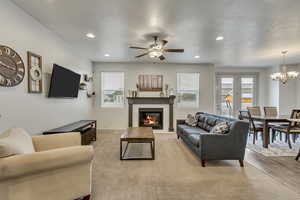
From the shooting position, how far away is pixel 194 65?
6.89 meters

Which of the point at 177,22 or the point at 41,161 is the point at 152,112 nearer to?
the point at 177,22

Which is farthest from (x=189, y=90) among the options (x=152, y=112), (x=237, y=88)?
(x=237, y=88)

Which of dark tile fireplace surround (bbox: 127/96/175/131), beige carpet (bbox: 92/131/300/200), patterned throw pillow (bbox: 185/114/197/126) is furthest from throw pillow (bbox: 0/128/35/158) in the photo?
dark tile fireplace surround (bbox: 127/96/175/131)

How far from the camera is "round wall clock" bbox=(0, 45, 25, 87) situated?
233cm

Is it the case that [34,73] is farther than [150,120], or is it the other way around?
[150,120]

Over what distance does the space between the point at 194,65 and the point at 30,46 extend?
5.69 metres

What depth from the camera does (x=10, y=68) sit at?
2469 millimetres

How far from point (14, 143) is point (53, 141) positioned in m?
0.67

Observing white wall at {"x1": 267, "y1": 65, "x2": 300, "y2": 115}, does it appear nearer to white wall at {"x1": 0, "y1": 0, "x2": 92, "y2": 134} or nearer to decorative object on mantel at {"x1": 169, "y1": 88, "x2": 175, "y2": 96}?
decorative object on mantel at {"x1": 169, "y1": 88, "x2": 175, "y2": 96}

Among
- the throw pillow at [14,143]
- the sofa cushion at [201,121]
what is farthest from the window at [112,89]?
the throw pillow at [14,143]

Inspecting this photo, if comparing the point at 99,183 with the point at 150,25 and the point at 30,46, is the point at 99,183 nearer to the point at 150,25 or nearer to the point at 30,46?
the point at 30,46

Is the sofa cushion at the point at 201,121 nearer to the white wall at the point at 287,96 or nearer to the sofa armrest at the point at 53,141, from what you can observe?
the sofa armrest at the point at 53,141

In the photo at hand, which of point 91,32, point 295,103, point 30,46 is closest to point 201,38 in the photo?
point 91,32

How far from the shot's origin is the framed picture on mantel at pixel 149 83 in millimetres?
6730
